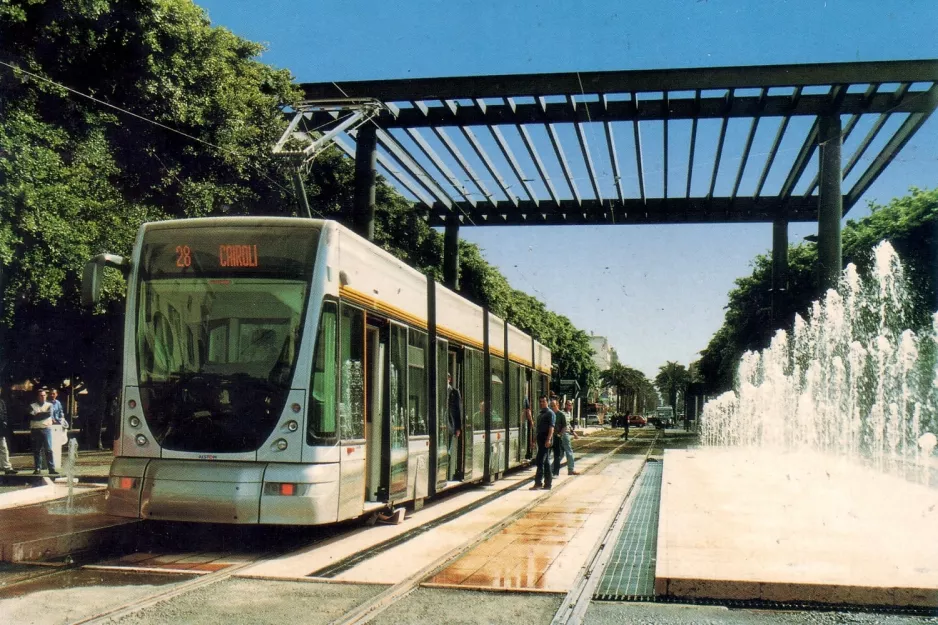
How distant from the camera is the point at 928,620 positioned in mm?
6996

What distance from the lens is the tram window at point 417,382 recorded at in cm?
1275

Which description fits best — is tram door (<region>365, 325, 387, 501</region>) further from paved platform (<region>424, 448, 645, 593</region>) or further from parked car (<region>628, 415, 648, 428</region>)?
parked car (<region>628, 415, 648, 428</region>)

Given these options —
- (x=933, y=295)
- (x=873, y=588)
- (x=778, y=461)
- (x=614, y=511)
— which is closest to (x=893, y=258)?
(x=933, y=295)

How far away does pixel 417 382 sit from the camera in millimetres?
13086

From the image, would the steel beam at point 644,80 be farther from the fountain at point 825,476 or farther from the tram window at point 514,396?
the tram window at point 514,396

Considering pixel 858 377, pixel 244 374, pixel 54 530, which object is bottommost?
pixel 54 530

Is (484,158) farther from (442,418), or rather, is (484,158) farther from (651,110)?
(442,418)

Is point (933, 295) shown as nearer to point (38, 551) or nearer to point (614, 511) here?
point (614, 511)

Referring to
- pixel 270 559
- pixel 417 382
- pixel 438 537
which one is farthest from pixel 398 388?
pixel 270 559

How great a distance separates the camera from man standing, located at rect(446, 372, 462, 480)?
48.3ft

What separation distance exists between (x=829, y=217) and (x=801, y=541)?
750 inches

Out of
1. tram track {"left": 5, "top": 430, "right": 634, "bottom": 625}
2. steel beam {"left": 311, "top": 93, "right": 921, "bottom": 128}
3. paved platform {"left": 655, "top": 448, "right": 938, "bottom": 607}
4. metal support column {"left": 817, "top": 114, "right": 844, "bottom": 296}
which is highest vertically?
steel beam {"left": 311, "top": 93, "right": 921, "bottom": 128}

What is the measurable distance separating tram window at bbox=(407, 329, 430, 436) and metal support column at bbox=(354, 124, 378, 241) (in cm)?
1264

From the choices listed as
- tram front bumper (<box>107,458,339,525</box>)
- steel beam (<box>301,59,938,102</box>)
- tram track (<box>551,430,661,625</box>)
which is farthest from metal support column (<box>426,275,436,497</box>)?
steel beam (<box>301,59,938,102</box>)
